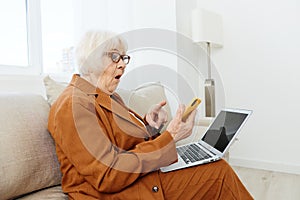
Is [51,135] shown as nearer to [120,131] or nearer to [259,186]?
[120,131]

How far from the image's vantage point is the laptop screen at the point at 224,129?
1.12m

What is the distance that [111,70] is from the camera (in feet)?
3.54

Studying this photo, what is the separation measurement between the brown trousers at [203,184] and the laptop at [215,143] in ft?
0.09

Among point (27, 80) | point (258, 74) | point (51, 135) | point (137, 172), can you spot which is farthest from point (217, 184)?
point (258, 74)

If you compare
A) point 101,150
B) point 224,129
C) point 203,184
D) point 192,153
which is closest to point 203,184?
point 203,184

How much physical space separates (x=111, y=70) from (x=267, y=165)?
1964mm

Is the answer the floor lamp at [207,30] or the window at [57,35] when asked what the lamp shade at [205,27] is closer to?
the floor lamp at [207,30]

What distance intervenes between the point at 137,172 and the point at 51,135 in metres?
0.36

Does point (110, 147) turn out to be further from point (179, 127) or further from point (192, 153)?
point (192, 153)

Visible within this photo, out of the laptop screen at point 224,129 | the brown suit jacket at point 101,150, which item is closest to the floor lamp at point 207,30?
the laptop screen at point 224,129

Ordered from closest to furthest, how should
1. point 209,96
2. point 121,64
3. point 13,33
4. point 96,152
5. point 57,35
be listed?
1. point 96,152
2. point 121,64
3. point 13,33
4. point 57,35
5. point 209,96

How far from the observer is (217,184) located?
1.02 meters

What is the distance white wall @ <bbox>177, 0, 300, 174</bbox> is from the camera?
93.3 inches

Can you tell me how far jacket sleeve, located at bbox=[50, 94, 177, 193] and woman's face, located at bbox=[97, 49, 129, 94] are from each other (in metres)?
0.19
